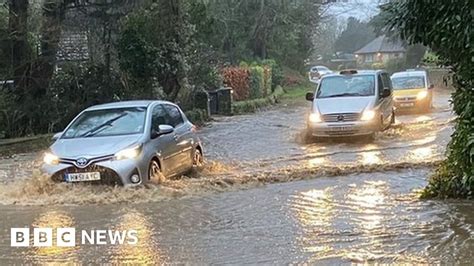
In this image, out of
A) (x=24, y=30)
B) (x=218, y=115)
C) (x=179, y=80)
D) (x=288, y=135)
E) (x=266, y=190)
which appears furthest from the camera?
(x=218, y=115)

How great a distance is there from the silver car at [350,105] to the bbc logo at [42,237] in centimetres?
1042

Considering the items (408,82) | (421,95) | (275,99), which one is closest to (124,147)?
(421,95)

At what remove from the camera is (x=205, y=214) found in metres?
9.34

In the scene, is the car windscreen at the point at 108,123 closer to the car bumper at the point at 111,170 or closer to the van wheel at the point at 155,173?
the van wheel at the point at 155,173

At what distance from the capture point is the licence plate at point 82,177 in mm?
10711

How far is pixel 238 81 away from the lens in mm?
35938

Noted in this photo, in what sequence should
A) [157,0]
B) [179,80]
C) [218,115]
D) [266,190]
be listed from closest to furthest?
[266,190] → [157,0] → [179,80] → [218,115]

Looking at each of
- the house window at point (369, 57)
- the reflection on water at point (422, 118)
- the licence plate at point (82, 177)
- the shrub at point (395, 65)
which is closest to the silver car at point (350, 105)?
the reflection on water at point (422, 118)

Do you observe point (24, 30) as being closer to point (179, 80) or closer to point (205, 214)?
point (179, 80)

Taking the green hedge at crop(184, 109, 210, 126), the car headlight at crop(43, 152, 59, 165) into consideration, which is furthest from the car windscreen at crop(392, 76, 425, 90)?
the car headlight at crop(43, 152, 59, 165)

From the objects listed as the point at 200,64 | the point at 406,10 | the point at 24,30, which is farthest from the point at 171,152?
the point at 200,64

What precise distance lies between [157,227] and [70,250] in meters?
1.35

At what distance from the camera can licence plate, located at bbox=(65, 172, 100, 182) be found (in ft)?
35.1

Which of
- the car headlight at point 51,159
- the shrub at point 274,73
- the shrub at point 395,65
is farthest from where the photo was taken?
the shrub at point 395,65
